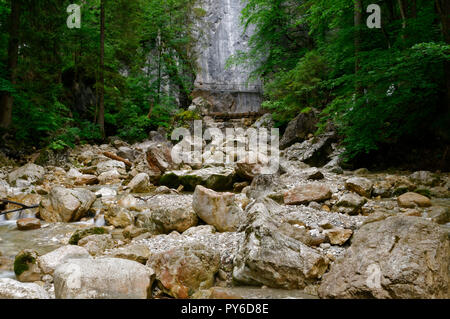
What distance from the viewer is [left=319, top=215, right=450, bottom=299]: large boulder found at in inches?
69.3

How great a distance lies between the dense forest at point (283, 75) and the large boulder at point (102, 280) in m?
5.29

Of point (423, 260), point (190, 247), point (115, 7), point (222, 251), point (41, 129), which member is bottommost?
point (222, 251)

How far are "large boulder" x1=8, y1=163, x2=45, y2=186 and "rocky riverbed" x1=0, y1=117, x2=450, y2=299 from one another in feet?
0.11

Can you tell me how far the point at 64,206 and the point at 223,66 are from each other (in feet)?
70.1

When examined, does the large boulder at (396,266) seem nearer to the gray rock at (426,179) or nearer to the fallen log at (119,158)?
the gray rock at (426,179)

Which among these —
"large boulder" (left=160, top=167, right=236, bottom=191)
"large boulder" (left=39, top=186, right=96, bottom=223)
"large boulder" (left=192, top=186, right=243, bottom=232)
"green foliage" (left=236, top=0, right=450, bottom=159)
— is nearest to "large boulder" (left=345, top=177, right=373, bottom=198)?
"green foliage" (left=236, top=0, right=450, bottom=159)

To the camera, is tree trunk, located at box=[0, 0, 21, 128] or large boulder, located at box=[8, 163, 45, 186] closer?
large boulder, located at box=[8, 163, 45, 186]

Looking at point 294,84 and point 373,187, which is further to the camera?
point 294,84

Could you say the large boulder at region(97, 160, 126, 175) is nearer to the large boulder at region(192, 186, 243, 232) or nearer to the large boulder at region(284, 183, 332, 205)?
the large boulder at region(192, 186, 243, 232)
